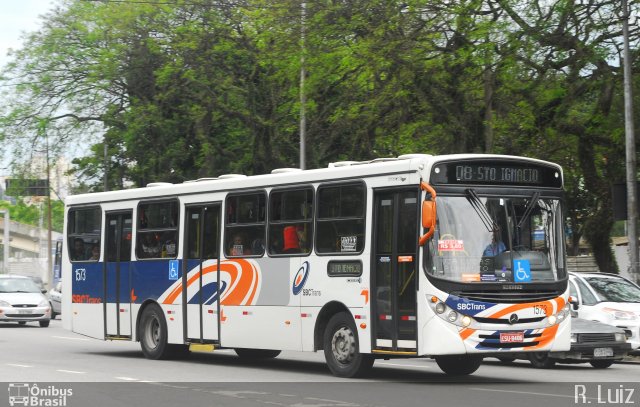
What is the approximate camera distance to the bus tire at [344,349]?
55.0 feet

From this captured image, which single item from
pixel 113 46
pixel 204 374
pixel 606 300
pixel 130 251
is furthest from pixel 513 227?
pixel 113 46

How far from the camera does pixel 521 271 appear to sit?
15914 millimetres

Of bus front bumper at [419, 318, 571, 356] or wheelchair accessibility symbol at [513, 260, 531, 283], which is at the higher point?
wheelchair accessibility symbol at [513, 260, 531, 283]

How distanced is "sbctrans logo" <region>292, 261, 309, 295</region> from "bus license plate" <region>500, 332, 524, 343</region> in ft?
11.6

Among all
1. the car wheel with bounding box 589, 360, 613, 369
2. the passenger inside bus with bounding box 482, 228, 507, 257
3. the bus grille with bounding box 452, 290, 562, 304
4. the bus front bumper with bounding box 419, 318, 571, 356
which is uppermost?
the passenger inside bus with bounding box 482, 228, 507, 257

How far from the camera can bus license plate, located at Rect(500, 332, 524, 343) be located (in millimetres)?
15648

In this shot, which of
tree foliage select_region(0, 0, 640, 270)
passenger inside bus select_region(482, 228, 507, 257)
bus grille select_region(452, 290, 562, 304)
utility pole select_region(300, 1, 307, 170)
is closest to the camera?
bus grille select_region(452, 290, 562, 304)

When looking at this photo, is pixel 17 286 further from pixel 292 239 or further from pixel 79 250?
pixel 292 239

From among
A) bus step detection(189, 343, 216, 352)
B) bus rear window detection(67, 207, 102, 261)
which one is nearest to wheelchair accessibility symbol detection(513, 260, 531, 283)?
bus step detection(189, 343, 216, 352)

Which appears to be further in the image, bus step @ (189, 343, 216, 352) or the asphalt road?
bus step @ (189, 343, 216, 352)

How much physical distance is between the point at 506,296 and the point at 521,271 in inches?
17.3

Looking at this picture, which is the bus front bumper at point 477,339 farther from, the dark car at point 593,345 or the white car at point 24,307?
the white car at point 24,307

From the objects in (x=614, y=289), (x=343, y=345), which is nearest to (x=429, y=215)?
(x=343, y=345)

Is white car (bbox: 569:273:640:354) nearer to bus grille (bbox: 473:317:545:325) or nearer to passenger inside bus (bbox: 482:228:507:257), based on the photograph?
bus grille (bbox: 473:317:545:325)
